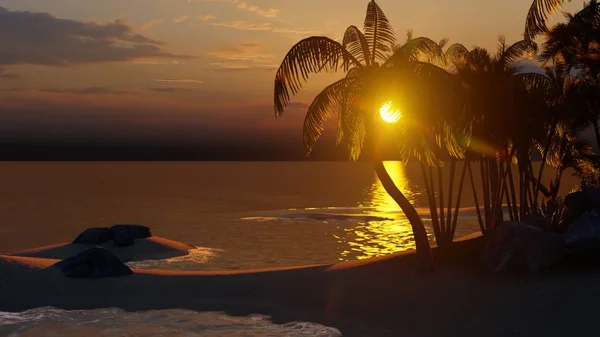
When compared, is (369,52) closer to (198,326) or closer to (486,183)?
(198,326)

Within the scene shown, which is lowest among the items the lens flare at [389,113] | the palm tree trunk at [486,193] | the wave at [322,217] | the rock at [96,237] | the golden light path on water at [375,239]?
the wave at [322,217]

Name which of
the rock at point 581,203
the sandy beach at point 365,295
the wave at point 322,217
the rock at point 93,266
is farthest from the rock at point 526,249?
the wave at point 322,217

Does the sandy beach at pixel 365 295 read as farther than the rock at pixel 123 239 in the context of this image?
No

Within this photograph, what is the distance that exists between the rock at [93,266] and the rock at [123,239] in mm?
15896

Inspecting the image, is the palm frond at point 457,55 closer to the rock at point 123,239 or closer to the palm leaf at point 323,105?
the palm leaf at point 323,105

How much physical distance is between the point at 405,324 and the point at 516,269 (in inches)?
230

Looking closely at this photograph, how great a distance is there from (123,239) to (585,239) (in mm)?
30454

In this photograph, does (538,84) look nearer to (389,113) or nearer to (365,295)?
(389,113)

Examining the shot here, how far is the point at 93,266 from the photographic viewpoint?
28.6m

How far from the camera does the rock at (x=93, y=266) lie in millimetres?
28250

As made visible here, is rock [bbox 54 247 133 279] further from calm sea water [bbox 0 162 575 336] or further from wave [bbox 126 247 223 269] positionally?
wave [bbox 126 247 223 269]

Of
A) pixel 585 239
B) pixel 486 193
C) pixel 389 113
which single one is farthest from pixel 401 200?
pixel 486 193

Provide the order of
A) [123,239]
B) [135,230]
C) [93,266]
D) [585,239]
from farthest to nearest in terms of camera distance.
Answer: [135,230], [123,239], [93,266], [585,239]

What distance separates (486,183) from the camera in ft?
120
